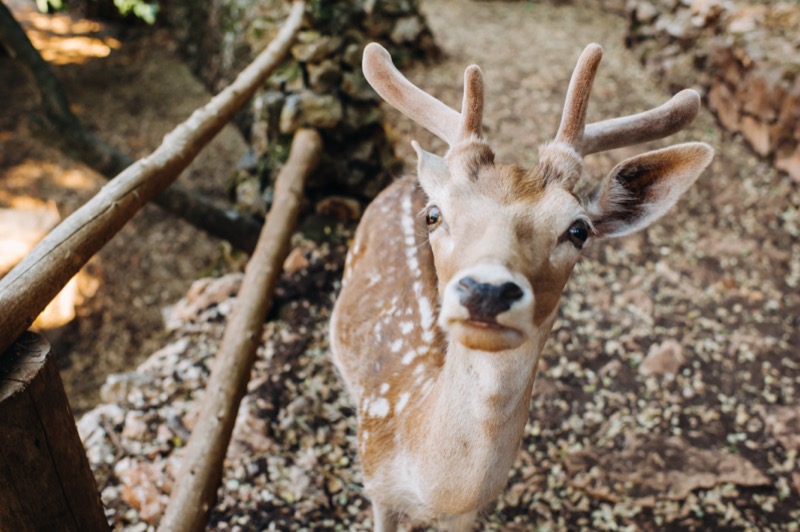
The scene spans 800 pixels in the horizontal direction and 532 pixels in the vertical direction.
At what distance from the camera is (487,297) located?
1470 millimetres

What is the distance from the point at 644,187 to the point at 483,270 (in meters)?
0.75

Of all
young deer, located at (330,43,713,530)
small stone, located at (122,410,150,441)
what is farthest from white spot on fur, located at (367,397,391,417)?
small stone, located at (122,410,150,441)

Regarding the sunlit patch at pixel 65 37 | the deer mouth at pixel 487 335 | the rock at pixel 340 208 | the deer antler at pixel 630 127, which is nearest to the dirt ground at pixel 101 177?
the sunlit patch at pixel 65 37

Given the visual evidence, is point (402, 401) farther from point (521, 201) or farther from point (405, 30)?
point (405, 30)

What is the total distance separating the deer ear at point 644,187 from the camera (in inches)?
71.7

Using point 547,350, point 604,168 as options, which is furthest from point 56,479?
point 604,168

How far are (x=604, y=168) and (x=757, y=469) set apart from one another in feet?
8.27

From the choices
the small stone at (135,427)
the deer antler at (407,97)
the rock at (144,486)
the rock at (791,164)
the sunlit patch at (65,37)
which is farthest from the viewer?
the sunlit patch at (65,37)

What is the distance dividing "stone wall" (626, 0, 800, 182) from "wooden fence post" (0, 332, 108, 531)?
5.04m

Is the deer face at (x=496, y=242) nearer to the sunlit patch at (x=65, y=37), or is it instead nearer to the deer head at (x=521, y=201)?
the deer head at (x=521, y=201)

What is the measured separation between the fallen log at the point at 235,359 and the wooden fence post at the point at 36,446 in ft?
2.01

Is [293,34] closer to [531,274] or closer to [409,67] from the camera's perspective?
[409,67]

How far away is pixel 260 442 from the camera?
3102 millimetres

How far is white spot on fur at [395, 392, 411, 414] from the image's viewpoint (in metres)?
2.31
